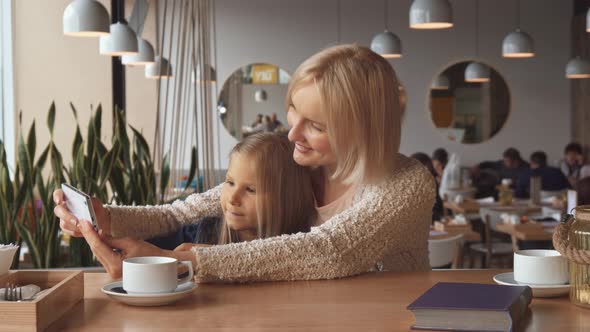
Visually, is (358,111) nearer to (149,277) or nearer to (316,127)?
(316,127)

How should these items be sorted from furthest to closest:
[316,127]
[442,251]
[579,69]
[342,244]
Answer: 1. [579,69]
2. [442,251]
3. [316,127]
4. [342,244]

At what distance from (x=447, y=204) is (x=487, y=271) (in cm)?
666

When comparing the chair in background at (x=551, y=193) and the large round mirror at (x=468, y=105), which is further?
the large round mirror at (x=468, y=105)

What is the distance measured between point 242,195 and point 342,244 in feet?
1.08

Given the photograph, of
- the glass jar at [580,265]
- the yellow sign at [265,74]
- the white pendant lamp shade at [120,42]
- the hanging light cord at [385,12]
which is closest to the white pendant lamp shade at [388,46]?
the white pendant lamp shade at [120,42]

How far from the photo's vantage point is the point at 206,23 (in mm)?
3332

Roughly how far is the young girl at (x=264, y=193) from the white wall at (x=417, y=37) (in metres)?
10.0

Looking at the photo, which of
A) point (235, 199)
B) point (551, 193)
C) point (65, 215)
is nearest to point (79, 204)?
point (65, 215)

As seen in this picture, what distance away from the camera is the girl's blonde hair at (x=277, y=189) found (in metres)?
2.08

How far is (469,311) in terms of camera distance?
142cm

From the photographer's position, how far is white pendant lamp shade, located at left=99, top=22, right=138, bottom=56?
6.12 metres

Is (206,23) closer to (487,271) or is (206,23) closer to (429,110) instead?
(487,271)

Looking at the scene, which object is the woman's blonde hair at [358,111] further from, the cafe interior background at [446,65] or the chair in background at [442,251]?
the cafe interior background at [446,65]

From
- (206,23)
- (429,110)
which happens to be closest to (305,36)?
(429,110)
